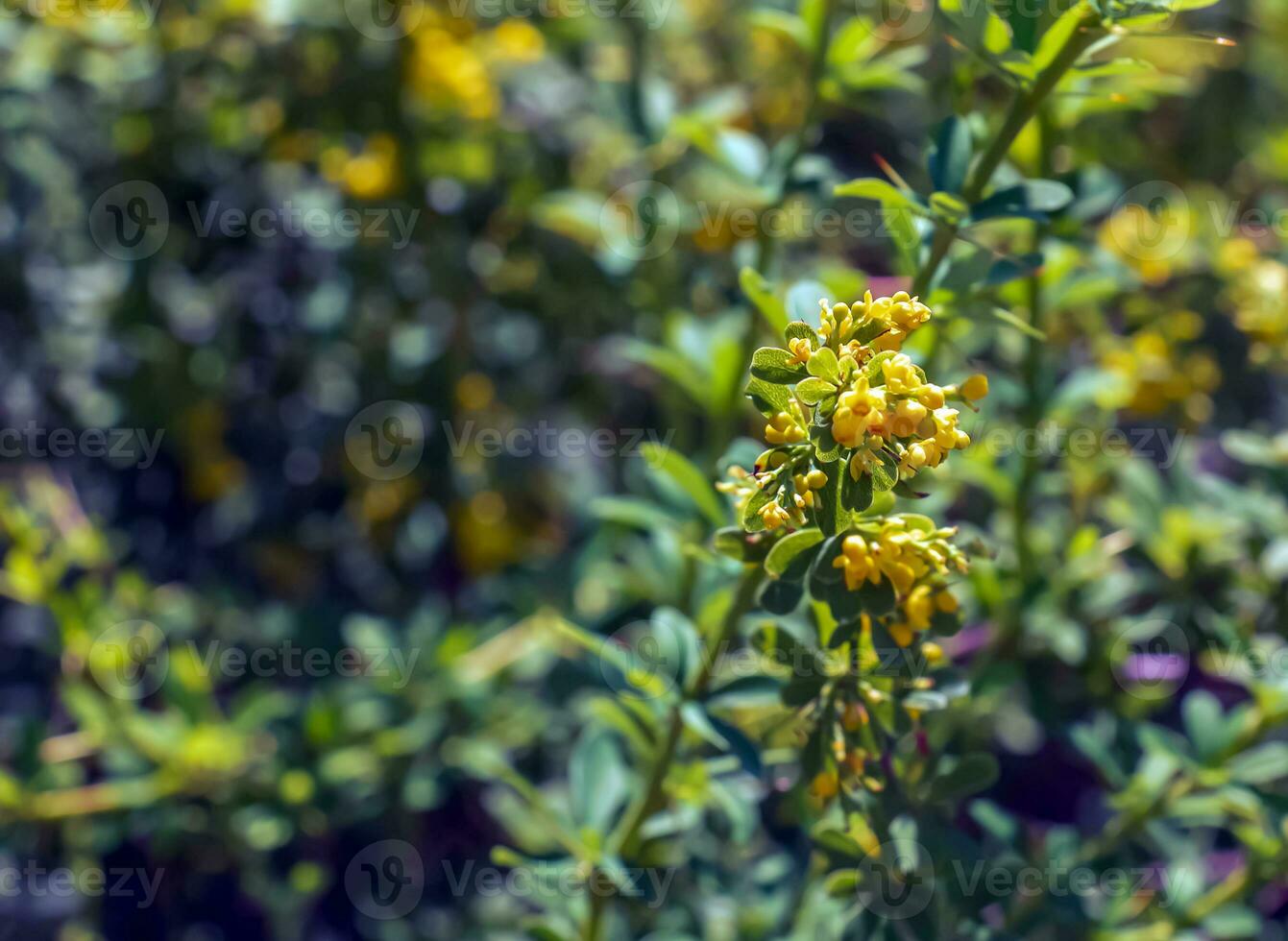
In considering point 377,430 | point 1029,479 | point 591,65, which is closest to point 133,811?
point 377,430

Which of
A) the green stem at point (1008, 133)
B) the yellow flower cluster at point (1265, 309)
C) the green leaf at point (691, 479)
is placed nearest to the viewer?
the green stem at point (1008, 133)

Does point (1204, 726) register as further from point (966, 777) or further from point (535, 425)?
point (535, 425)

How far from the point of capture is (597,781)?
5.27 ft

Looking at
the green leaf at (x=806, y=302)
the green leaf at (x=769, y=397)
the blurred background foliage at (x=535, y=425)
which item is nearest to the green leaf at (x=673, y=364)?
the blurred background foliage at (x=535, y=425)

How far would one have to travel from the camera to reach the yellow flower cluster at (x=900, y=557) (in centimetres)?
101

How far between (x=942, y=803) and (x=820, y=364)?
662 millimetres

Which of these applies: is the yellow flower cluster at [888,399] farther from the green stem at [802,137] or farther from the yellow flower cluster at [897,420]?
the green stem at [802,137]

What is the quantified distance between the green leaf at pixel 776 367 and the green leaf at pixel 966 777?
1.80 ft

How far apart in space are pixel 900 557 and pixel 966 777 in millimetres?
399

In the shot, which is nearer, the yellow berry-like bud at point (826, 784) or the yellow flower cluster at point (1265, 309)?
the yellow berry-like bud at point (826, 784)

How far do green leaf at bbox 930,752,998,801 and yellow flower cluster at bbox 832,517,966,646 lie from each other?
0.28 m

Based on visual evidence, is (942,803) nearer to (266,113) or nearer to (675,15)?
(675,15)

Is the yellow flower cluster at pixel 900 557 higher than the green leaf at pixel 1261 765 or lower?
higher

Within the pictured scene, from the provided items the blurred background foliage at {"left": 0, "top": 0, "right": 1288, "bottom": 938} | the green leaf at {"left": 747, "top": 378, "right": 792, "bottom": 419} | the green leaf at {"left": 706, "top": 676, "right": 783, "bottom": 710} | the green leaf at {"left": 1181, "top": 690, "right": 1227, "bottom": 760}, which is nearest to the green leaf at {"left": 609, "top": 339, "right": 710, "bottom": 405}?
the blurred background foliage at {"left": 0, "top": 0, "right": 1288, "bottom": 938}
